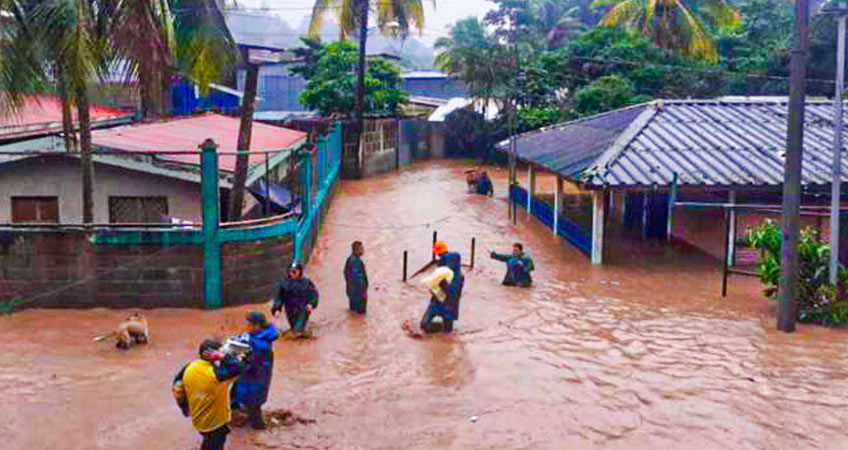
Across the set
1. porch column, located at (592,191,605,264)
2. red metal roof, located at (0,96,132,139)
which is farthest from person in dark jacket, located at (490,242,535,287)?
red metal roof, located at (0,96,132,139)

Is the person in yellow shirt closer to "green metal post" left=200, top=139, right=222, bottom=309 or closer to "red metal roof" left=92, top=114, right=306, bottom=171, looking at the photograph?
"green metal post" left=200, top=139, right=222, bottom=309

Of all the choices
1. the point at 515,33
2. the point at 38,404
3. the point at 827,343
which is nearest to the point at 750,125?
the point at 827,343

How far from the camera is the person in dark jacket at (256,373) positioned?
8.52 meters

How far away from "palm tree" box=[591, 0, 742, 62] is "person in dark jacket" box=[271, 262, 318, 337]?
2681cm

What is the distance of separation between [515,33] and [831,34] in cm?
1643

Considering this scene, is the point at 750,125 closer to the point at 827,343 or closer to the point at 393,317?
the point at 827,343

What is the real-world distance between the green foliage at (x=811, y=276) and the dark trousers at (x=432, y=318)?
16.8 ft

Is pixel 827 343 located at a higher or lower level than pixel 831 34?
lower

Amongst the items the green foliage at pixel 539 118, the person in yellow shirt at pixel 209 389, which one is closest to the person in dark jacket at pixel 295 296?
the person in yellow shirt at pixel 209 389

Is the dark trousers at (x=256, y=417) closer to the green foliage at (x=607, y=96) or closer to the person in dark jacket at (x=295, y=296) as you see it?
the person in dark jacket at (x=295, y=296)

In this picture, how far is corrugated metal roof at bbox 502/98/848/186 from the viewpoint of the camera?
697 inches

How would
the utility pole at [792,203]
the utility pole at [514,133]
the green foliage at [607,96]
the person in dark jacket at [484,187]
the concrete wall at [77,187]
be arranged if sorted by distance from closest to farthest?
1. the utility pole at [792,203]
2. the concrete wall at [77,187]
3. the utility pole at [514,133]
4. the person in dark jacket at [484,187]
5. the green foliage at [607,96]

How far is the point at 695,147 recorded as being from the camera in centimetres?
1939

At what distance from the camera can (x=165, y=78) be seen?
13.7m
